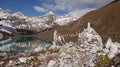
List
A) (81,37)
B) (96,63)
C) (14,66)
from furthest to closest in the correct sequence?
(81,37), (14,66), (96,63)

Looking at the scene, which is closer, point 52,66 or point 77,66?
point 77,66

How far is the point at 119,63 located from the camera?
1672cm

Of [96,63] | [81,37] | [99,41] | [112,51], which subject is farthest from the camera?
[81,37]

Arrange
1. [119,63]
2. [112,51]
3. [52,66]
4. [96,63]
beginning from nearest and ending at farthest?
[119,63] < [96,63] < [112,51] < [52,66]

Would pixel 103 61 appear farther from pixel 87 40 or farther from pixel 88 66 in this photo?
pixel 87 40

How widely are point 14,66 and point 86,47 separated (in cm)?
1447

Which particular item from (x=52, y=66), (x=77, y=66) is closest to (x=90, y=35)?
(x=52, y=66)

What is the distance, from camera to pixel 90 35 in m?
40.3

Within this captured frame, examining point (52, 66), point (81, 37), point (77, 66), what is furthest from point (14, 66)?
point (81, 37)

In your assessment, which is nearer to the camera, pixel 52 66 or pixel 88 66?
pixel 88 66

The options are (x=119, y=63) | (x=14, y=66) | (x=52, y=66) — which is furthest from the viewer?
(x=14, y=66)

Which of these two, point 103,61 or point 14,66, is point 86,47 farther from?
point 103,61

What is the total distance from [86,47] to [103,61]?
20836mm

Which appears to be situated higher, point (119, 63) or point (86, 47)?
point (86, 47)
